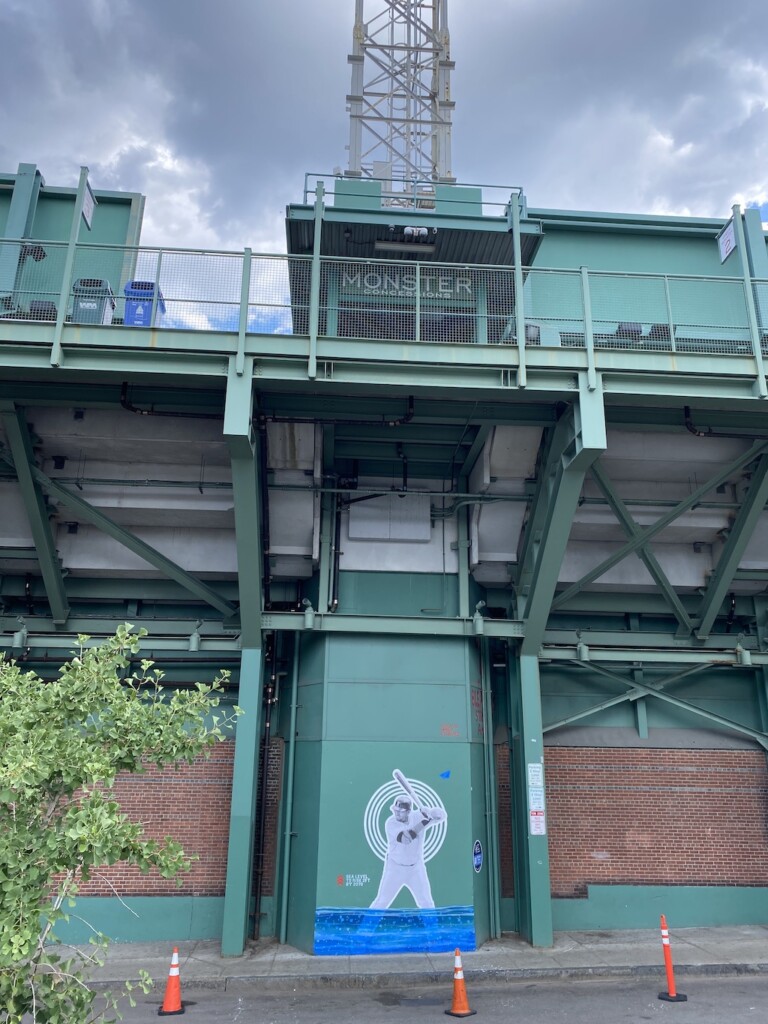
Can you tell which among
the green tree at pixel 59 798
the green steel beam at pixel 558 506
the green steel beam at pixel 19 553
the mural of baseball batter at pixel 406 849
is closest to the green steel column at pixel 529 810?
the green steel beam at pixel 558 506

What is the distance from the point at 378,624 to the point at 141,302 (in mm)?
5553

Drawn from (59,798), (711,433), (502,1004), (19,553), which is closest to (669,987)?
(502,1004)

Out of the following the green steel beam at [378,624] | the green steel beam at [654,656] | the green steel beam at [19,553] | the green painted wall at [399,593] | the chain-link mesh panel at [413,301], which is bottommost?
the green steel beam at [654,656]

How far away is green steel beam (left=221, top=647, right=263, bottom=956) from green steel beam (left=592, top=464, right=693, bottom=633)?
→ 560 centimetres

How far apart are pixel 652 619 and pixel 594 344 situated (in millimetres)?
5398

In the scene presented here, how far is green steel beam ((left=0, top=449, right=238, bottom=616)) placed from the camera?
1061cm

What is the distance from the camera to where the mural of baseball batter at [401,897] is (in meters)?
9.77

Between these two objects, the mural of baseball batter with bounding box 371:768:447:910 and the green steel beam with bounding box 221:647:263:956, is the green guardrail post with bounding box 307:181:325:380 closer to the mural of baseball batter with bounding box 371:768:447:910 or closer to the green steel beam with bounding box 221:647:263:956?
the green steel beam with bounding box 221:647:263:956

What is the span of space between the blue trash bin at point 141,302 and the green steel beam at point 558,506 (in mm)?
5646

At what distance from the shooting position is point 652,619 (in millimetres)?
12859

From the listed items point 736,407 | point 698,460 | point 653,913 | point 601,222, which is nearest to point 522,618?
point 698,460

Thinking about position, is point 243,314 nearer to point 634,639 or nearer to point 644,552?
point 644,552

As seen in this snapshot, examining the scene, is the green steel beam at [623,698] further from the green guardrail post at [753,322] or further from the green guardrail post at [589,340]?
the green guardrail post at [589,340]

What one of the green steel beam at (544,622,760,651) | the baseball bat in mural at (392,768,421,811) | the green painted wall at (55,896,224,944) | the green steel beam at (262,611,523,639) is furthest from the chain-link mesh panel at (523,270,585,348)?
the green painted wall at (55,896,224,944)
